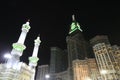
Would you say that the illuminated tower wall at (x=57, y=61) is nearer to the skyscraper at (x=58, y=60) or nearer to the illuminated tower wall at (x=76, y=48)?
the skyscraper at (x=58, y=60)

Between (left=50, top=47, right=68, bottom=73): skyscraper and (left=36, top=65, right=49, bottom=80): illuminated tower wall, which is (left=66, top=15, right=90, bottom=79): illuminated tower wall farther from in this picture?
(left=36, top=65, right=49, bottom=80): illuminated tower wall

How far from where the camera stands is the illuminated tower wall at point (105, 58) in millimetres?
65581

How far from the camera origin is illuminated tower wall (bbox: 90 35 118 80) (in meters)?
65.6

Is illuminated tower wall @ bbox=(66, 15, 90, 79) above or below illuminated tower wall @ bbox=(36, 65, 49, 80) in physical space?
above

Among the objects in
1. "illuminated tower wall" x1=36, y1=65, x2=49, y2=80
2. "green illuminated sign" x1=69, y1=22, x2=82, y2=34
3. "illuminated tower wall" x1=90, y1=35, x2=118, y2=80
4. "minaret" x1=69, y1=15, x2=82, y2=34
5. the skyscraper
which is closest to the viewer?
"illuminated tower wall" x1=90, y1=35, x2=118, y2=80

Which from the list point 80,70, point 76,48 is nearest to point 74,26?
point 76,48

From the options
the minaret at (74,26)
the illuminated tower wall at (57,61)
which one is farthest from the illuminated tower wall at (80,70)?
the minaret at (74,26)

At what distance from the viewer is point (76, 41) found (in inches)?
4149

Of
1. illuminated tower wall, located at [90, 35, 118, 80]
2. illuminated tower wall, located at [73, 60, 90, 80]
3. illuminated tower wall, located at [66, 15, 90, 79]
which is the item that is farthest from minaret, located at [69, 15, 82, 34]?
illuminated tower wall, located at [73, 60, 90, 80]

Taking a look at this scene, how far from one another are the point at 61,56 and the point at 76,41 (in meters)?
18.2

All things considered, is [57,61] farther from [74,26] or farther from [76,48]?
[74,26]

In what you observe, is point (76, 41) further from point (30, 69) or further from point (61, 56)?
point (30, 69)

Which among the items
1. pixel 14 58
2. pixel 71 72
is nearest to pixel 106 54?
pixel 71 72

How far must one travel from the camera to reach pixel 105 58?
73.3 metres
